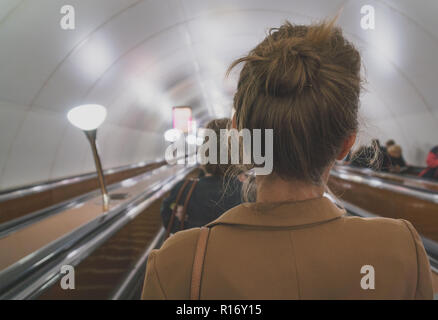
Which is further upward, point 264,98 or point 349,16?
point 349,16

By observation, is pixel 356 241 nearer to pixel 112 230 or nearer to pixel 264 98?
pixel 264 98

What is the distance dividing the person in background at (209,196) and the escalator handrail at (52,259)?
2.64ft

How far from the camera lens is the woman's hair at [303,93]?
718 mm

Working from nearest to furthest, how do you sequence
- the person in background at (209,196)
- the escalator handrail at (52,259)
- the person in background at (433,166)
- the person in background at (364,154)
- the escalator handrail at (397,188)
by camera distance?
the person in background at (364,154) → the escalator handrail at (52,259) → the person in background at (209,196) → the escalator handrail at (397,188) → the person in background at (433,166)

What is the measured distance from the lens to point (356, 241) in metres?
0.73

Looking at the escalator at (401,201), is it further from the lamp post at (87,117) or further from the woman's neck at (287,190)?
the lamp post at (87,117)

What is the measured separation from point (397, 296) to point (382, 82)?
8379 mm

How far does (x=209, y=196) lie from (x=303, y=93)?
5.93 feet

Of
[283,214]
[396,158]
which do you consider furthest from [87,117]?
[396,158]

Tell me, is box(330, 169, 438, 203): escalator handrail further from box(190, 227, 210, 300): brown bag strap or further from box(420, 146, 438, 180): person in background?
box(190, 227, 210, 300): brown bag strap

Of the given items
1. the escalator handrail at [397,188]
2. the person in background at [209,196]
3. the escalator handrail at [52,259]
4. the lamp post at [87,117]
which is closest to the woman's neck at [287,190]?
the person in background at [209,196]
